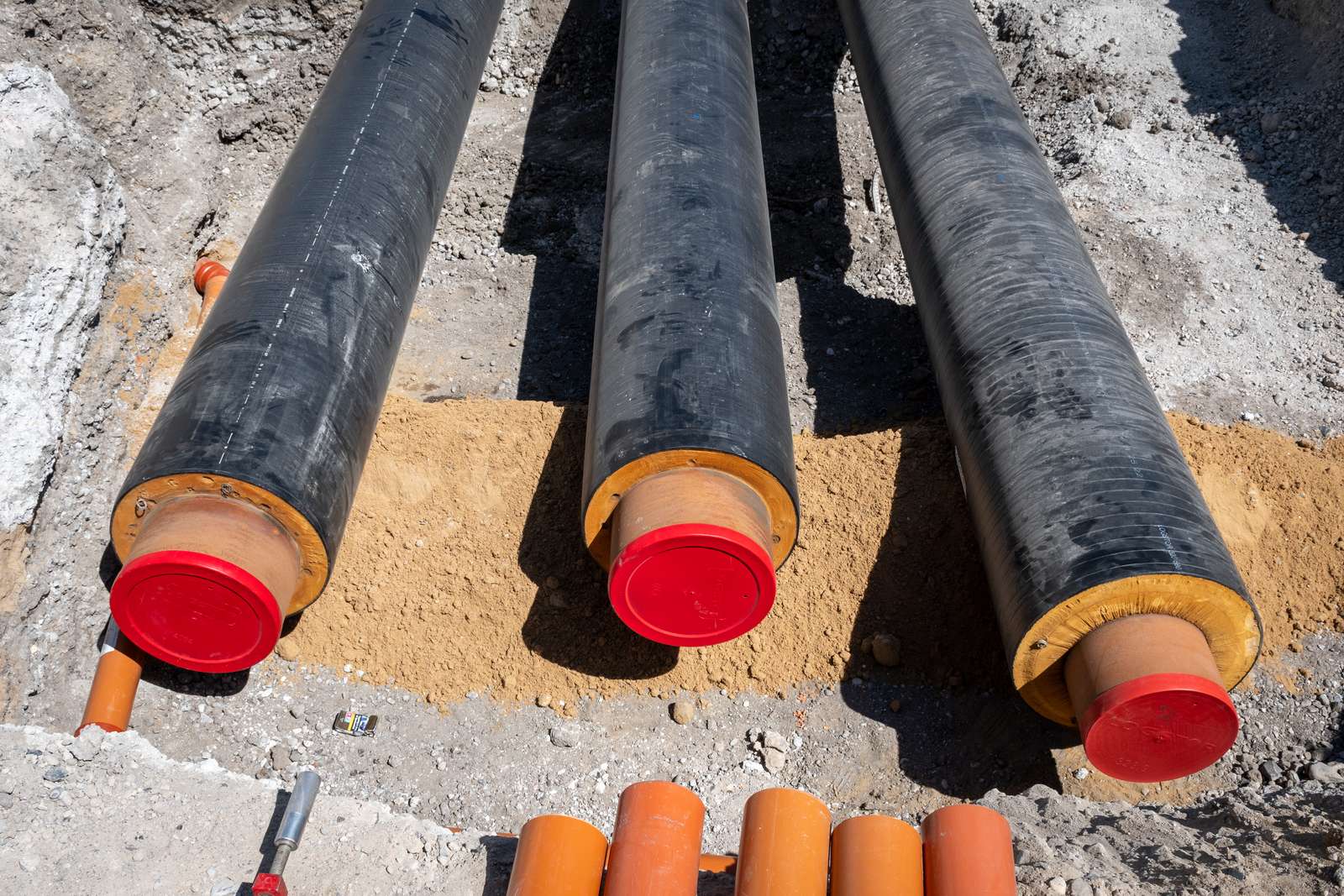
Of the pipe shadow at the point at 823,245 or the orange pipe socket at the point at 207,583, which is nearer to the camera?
the orange pipe socket at the point at 207,583

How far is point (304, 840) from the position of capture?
Answer: 180 inches

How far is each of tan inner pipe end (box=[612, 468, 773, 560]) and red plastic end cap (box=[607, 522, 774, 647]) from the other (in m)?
0.06

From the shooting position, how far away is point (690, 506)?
16.0 ft

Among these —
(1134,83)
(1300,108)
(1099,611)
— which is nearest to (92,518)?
(1099,611)

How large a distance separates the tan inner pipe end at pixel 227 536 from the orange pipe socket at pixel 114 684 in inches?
33.9

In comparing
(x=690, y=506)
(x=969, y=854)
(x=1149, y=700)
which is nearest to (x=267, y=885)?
(x=690, y=506)

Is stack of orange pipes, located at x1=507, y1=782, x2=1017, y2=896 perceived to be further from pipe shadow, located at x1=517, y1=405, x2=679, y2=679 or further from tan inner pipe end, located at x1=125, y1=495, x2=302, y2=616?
tan inner pipe end, located at x1=125, y1=495, x2=302, y2=616

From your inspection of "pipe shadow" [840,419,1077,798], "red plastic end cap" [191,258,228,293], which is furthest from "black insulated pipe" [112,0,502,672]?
"pipe shadow" [840,419,1077,798]

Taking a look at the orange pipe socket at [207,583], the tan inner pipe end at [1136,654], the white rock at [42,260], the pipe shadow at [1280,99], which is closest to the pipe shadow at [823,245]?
the tan inner pipe end at [1136,654]

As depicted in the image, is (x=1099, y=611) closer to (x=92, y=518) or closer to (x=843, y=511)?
(x=843, y=511)

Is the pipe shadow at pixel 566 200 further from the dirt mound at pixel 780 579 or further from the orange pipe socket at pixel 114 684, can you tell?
the orange pipe socket at pixel 114 684

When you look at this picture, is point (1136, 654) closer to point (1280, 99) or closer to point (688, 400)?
point (688, 400)

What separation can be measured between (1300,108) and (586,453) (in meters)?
8.14

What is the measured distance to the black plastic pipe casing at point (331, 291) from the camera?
5137mm
